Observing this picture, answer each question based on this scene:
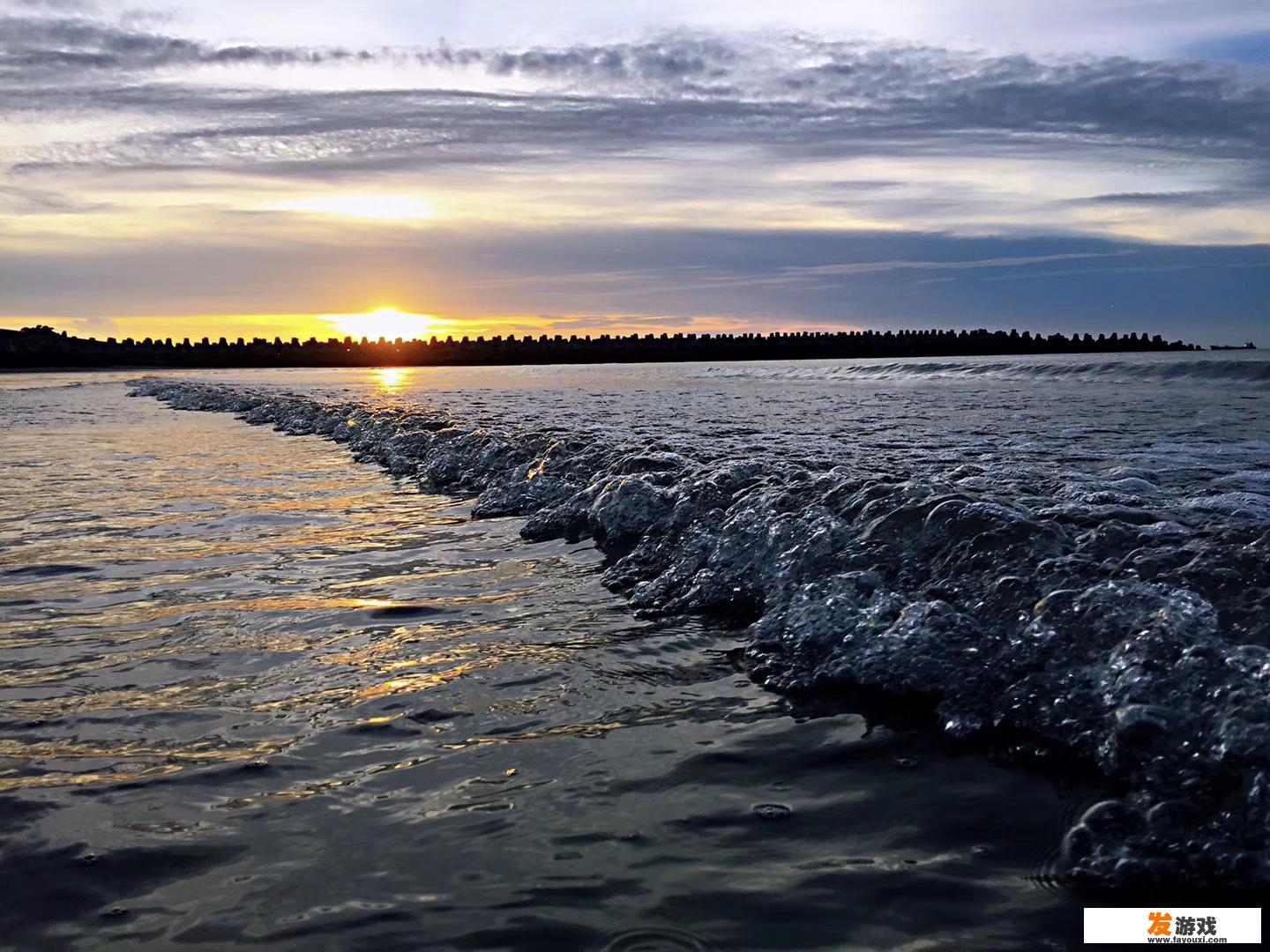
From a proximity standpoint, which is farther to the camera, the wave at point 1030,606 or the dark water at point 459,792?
the wave at point 1030,606

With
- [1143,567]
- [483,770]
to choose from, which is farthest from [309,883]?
[1143,567]

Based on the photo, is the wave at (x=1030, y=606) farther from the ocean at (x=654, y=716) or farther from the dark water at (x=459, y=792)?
the dark water at (x=459, y=792)

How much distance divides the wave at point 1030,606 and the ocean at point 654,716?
0.6 inches

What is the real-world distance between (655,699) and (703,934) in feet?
5.24

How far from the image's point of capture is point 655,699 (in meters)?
3.96

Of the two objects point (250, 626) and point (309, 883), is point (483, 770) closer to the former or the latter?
point (309, 883)

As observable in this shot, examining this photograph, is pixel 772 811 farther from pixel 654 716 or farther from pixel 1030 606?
pixel 1030 606

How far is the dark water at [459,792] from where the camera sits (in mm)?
2455

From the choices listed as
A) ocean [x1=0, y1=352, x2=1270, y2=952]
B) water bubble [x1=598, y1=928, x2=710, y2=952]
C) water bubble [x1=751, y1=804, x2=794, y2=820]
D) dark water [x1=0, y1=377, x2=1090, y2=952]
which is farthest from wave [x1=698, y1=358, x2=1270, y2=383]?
water bubble [x1=598, y1=928, x2=710, y2=952]

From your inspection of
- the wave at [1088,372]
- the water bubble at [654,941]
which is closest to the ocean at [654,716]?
the water bubble at [654,941]

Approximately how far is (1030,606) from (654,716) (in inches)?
66.6

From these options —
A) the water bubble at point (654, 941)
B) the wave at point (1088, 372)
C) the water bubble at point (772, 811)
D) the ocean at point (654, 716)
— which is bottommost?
the water bubble at point (654, 941)

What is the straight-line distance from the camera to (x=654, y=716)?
12.4 ft

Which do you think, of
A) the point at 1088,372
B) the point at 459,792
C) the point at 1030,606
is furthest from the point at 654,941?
A: the point at 1088,372
